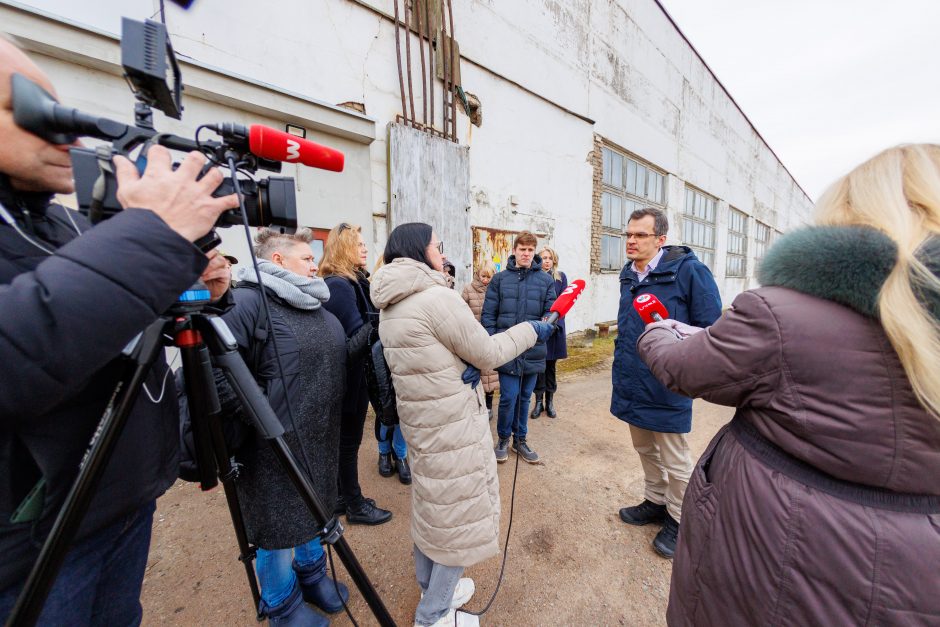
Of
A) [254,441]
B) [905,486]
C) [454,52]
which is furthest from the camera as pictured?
[454,52]

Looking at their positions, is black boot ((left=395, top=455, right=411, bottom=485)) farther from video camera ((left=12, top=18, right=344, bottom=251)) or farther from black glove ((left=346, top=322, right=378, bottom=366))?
video camera ((left=12, top=18, right=344, bottom=251))

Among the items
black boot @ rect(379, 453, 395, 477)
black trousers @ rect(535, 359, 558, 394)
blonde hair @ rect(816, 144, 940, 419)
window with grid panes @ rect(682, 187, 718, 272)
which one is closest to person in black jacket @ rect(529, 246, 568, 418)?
black trousers @ rect(535, 359, 558, 394)

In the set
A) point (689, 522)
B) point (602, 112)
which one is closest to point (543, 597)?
point (689, 522)

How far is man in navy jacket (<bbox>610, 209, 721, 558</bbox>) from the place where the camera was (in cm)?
212

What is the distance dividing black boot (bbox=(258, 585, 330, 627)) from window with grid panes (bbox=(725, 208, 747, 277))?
1644 cm

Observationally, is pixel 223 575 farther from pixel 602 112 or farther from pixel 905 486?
pixel 602 112

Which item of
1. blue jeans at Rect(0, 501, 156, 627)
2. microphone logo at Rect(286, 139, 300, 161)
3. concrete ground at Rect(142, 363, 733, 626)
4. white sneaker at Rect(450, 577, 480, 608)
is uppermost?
microphone logo at Rect(286, 139, 300, 161)

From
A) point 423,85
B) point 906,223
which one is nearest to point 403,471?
point 906,223

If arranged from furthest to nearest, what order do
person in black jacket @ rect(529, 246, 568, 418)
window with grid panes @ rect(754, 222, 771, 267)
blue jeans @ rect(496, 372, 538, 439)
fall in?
window with grid panes @ rect(754, 222, 771, 267)
person in black jacket @ rect(529, 246, 568, 418)
blue jeans @ rect(496, 372, 538, 439)

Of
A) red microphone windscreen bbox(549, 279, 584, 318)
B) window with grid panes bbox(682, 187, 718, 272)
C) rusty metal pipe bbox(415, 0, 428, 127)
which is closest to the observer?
red microphone windscreen bbox(549, 279, 584, 318)

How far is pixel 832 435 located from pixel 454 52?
549 cm

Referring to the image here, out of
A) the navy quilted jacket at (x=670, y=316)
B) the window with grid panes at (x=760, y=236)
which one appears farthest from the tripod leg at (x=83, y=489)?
the window with grid panes at (x=760, y=236)

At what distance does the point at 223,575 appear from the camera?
198 centimetres

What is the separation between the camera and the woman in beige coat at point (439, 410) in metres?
1.49
